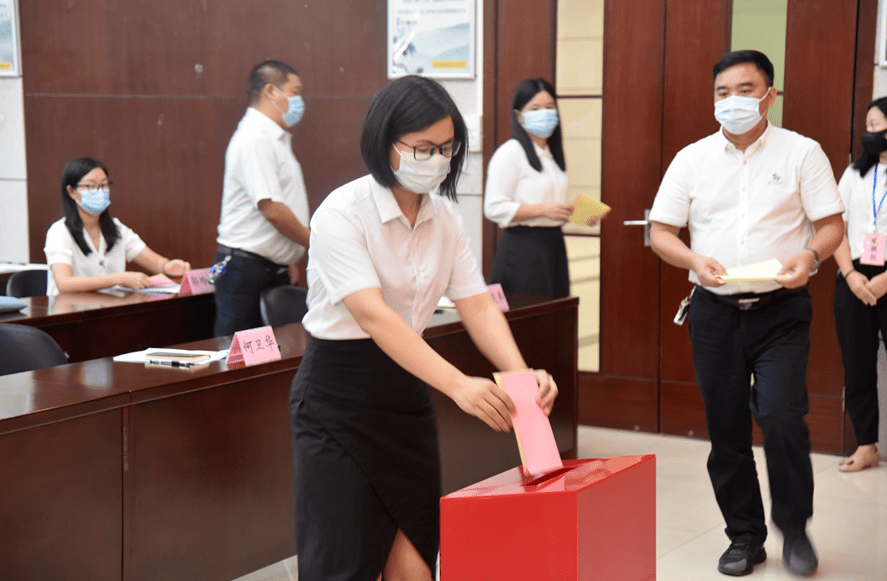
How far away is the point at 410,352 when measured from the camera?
1.71m

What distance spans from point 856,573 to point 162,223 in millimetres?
4368

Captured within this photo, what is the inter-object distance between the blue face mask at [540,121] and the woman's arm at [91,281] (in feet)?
6.19

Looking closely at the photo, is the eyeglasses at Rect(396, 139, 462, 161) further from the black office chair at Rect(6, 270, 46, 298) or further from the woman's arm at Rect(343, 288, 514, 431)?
the black office chair at Rect(6, 270, 46, 298)

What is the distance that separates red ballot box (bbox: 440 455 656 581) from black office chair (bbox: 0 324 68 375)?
6.16 ft

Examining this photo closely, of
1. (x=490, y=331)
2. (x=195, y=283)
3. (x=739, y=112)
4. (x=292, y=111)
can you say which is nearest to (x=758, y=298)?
(x=739, y=112)

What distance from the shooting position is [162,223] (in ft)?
19.5

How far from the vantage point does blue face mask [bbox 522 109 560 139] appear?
4.45m

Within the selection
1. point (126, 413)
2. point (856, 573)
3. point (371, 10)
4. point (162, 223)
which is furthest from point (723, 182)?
point (162, 223)

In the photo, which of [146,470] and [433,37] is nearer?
[146,470]

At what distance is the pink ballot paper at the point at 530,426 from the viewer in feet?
5.32

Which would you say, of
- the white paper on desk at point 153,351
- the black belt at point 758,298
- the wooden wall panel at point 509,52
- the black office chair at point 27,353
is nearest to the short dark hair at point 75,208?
the black office chair at point 27,353

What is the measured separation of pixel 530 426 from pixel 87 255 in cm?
342

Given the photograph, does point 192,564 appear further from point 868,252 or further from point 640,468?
point 868,252

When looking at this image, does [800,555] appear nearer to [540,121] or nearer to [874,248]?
[874,248]
